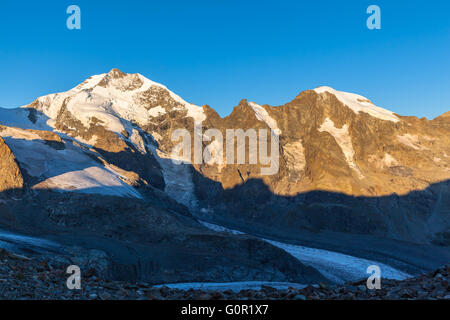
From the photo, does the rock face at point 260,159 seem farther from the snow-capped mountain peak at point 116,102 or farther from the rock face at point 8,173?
the rock face at point 8,173

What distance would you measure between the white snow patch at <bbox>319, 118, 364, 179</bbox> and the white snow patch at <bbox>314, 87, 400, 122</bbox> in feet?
30.6

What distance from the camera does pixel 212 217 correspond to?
371ft

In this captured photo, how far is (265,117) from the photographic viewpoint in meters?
142

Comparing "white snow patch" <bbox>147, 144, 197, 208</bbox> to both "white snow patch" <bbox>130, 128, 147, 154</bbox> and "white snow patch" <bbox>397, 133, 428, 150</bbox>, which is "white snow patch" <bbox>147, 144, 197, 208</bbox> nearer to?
"white snow patch" <bbox>130, 128, 147, 154</bbox>

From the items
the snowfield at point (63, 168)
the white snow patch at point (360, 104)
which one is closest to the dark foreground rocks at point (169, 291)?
the snowfield at point (63, 168)

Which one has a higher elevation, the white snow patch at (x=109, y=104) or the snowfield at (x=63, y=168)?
the white snow patch at (x=109, y=104)

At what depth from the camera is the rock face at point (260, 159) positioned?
80.1m

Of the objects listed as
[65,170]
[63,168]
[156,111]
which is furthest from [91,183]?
[156,111]

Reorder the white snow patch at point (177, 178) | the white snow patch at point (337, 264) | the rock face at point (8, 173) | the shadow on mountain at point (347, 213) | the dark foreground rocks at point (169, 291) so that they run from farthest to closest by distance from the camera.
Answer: the white snow patch at point (177, 178)
the shadow on mountain at point (347, 213)
the white snow patch at point (337, 264)
the rock face at point (8, 173)
the dark foreground rocks at point (169, 291)

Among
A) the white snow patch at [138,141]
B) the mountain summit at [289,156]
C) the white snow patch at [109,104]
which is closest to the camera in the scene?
the mountain summit at [289,156]

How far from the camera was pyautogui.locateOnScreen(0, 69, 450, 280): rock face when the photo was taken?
80125 millimetres

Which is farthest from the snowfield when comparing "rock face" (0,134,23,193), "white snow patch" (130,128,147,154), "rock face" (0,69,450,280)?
"white snow patch" (130,128,147,154)

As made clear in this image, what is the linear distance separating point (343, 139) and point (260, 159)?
27.9 metres

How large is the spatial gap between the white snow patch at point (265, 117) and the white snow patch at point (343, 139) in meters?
16.1
